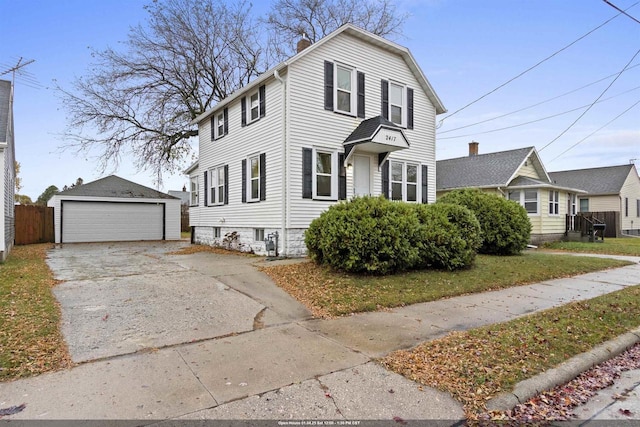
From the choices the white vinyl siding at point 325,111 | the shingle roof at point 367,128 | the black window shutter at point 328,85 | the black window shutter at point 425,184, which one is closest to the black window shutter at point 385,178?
the white vinyl siding at point 325,111

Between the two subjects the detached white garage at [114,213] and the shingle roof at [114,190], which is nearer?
the detached white garage at [114,213]

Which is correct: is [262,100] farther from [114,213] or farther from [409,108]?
[114,213]

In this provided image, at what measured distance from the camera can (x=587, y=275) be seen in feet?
30.5

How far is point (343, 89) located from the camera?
12258mm

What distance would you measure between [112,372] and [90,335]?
4.31 ft

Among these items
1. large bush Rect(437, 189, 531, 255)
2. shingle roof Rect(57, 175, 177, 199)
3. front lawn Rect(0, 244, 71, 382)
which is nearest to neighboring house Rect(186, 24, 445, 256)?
large bush Rect(437, 189, 531, 255)

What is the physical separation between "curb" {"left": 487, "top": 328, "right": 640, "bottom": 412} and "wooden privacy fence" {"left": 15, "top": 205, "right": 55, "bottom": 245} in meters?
22.2

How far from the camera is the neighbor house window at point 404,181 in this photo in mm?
13523

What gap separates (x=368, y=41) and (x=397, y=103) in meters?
2.51

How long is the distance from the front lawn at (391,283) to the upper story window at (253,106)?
594 cm

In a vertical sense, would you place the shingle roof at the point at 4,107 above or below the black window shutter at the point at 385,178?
above

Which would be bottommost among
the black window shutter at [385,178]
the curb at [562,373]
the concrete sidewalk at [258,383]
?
the curb at [562,373]

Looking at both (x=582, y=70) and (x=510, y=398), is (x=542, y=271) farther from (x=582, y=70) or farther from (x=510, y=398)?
(x=582, y=70)

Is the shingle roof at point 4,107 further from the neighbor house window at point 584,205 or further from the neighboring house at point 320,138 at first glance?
the neighbor house window at point 584,205
